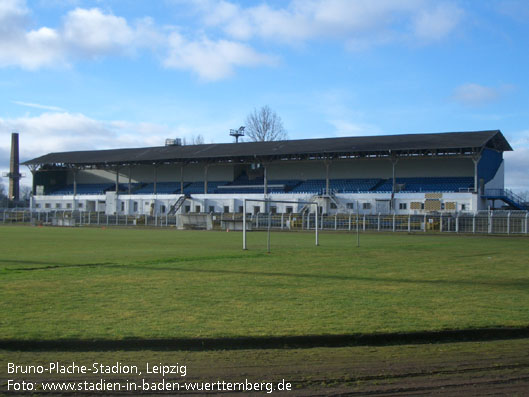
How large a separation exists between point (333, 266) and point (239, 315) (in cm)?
889

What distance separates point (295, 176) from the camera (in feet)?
245

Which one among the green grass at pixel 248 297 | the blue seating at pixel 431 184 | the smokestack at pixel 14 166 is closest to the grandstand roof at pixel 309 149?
the blue seating at pixel 431 184

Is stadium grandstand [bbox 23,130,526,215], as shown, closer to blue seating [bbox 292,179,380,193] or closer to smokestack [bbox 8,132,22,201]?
blue seating [bbox 292,179,380,193]

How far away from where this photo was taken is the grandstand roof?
61.8 meters

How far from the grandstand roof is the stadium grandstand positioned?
0.13 meters

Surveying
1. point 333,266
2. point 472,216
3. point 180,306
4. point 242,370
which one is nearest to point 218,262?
point 333,266

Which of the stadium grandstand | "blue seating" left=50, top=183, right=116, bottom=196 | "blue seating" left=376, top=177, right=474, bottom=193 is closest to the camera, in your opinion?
the stadium grandstand

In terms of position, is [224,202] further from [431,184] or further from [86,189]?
[86,189]

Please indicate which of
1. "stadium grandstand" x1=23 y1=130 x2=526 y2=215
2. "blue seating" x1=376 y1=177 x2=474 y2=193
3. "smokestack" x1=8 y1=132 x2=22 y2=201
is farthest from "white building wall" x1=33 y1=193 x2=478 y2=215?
"smokestack" x1=8 y1=132 x2=22 y2=201

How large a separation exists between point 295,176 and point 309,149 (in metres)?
7.39

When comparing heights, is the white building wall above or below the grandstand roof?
below

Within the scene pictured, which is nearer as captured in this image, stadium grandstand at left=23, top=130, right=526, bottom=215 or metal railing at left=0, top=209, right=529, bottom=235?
metal railing at left=0, top=209, right=529, bottom=235

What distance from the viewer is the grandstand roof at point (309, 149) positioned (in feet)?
203

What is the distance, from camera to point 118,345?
7.53 metres
